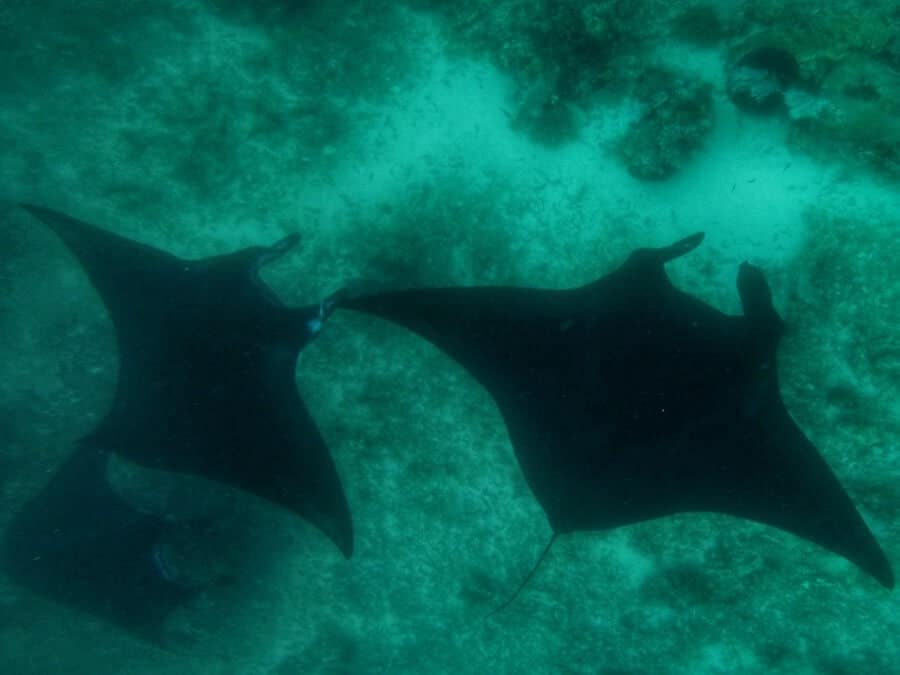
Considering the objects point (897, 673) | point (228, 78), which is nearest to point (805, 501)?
point (897, 673)

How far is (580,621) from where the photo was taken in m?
5.17

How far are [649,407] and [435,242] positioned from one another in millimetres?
2139

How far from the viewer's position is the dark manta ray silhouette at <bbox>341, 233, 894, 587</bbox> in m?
3.47

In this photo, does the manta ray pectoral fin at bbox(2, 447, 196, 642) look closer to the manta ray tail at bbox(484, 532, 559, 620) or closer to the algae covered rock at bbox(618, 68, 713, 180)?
the manta ray tail at bbox(484, 532, 559, 620)

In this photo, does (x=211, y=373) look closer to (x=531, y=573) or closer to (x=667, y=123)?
(x=531, y=573)

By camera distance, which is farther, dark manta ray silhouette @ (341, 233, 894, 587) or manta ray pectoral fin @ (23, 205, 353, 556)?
manta ray pectoral fin @ (23, 205, 353, 556)

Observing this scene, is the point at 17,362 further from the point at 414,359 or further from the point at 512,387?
the point at 512,387

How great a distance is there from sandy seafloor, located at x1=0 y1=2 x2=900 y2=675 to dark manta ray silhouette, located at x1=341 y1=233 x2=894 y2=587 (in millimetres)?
792

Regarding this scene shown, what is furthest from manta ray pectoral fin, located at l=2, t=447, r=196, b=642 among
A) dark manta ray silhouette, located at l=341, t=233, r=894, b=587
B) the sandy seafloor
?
dark manta ray silhouette, located at l=341, t=233, r=894, b=587

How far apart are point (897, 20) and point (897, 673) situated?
15.0ft

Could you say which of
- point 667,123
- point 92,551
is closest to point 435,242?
point 667,123

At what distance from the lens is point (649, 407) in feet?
11.4

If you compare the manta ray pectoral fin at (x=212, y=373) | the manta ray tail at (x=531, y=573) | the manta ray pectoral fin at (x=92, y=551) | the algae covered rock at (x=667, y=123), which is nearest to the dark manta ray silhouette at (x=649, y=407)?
the manta ray tail at (x=531, y=573)

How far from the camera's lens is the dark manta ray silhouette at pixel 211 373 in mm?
3971
